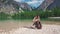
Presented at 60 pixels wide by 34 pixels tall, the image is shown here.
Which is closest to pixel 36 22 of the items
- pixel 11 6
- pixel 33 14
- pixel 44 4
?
pixel 33 14

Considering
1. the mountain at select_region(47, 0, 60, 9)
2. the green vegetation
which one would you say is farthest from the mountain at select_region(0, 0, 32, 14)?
the mountain at select_region(47, 0, 60, 9)

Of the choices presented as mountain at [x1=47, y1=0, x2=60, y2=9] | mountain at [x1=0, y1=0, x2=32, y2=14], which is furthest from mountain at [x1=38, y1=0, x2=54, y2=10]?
mountain at [x1=0, y1=0, x2=32, y2=14]

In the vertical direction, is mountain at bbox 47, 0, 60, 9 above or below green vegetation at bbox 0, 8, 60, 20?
above

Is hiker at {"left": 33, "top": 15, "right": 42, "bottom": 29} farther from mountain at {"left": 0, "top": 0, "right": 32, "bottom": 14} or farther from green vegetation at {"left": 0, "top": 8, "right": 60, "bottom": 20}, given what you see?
mountain at {"left": 0, "top": 0, "right": 32, "bottom": 14}

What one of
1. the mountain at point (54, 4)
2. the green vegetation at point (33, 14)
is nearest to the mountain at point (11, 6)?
the green vegetation at point (33, 14)

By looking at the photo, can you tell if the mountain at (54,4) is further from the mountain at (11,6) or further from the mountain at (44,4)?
the mountain at (11,6)

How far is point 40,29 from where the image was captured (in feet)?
6.37

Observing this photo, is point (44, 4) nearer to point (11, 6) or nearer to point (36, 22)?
point (36, 22)

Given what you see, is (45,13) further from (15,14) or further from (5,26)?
(5,26)

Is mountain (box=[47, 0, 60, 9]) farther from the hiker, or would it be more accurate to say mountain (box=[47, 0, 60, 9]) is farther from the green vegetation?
the hiker

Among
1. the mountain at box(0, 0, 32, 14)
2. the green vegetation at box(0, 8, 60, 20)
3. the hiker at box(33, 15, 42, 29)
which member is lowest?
the hiker at box(33, 15, 42, 29)

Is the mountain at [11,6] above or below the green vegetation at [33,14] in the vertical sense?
above

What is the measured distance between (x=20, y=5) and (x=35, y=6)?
0.60ft

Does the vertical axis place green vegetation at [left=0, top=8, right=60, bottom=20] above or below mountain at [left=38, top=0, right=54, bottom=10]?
below
